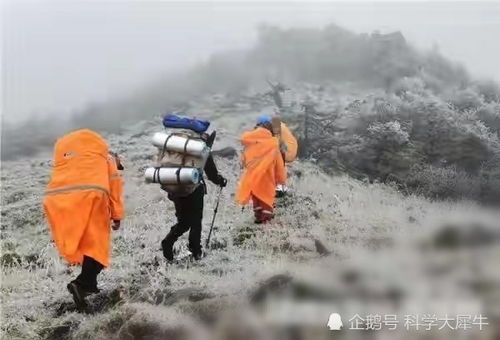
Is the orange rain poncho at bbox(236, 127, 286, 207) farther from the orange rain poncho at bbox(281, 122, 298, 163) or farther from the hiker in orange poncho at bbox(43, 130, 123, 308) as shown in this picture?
the hiker in orange poncho at bbox(43, 130, 123, 308)

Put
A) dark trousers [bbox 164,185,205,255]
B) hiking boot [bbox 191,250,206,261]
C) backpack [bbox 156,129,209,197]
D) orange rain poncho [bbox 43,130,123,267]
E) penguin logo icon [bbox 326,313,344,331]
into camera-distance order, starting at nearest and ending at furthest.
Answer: penguin logo icon [bbox 326,313,344,331] → orange rain poncho [bbox 43,130,123,267] → backpack [bbox 156,129,209,197] → dark trousers [bbox 164,185,205,255] → hiking boot [bbox 191,250,206,261]

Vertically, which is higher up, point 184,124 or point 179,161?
point 184,124

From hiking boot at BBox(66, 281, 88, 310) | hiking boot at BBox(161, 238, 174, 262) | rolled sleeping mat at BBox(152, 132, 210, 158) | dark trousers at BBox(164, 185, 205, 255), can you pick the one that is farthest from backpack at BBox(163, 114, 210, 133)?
hiking boot at BBox(66, 281, 88, 310)

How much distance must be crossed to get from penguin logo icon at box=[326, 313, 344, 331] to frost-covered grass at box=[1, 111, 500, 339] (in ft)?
0.45

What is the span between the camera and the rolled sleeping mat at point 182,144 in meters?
6.06

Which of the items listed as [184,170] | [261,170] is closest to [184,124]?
[184,170]

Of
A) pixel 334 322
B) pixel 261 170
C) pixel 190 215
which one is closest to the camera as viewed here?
pixel 334 322

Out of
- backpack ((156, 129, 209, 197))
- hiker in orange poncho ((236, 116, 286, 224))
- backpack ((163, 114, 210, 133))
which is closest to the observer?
backpack ((156, 129, 209, 197))

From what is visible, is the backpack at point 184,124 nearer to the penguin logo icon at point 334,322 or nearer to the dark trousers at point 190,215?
the dark trousers at point 190,215

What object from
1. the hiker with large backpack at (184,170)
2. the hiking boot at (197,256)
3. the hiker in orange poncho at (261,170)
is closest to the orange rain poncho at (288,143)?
the hiker in orange poncho at (261,170)

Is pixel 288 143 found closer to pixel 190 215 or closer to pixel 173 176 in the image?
pixel 190 215

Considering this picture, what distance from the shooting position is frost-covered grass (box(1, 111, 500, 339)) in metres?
5.52

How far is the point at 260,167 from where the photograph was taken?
24.6ft

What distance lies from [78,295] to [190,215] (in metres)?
1.28
